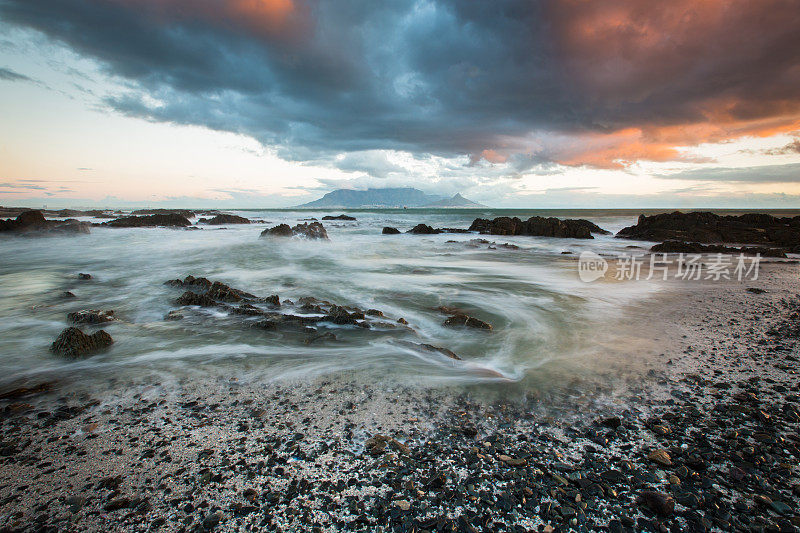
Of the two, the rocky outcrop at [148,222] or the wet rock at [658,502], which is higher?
the rocky outcrop at [148,222]

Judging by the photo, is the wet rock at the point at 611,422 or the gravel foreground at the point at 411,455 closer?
the gravel foreground at the point at 411,455

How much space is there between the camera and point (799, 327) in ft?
18.4

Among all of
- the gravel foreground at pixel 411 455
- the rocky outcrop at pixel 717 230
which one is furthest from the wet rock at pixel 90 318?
the rocky outcrop at pixel 717 230

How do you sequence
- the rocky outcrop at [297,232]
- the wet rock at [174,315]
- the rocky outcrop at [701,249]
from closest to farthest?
the wet rock at [174,315] → the rocky outcrop at [701,249] → the rocky outcrop at [297,232]

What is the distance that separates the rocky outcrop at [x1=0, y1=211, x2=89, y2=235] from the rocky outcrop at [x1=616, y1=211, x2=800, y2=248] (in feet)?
122

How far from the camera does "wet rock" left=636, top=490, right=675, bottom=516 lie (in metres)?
2.08

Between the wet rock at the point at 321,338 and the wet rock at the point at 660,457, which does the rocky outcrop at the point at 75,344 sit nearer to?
the wet rock at the point at 321,338

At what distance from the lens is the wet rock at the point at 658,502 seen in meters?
2.08

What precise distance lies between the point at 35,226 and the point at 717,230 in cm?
4165

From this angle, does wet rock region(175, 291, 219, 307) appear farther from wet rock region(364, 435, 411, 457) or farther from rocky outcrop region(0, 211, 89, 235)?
rocky outcrop region(0, 211, 89, 235)

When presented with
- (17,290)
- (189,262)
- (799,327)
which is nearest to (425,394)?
(799,327)

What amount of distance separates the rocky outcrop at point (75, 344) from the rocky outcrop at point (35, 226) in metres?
22.6

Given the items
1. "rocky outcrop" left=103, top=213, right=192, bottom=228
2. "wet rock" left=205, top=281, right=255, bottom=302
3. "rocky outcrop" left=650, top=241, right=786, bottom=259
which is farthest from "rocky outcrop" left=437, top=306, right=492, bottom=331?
"rocky outcrop" left=103, top=213, right=192, bottom=228

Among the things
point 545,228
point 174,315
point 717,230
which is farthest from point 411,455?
point 717,230
